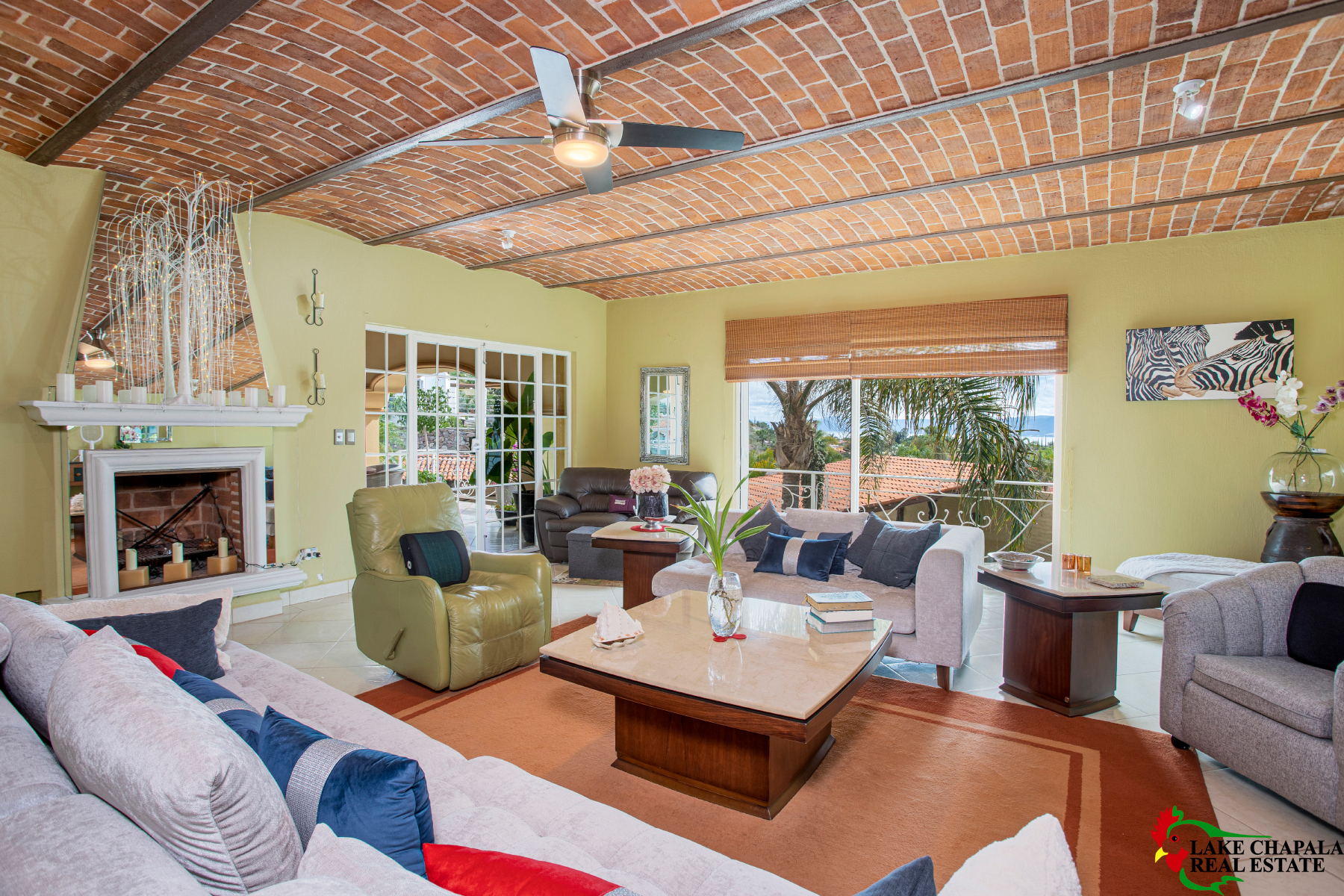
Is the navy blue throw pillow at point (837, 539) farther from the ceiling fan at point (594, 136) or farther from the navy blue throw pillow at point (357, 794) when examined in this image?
the navy blue throw pillow at point (357, 794)

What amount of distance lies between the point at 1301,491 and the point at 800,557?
302 centimetres

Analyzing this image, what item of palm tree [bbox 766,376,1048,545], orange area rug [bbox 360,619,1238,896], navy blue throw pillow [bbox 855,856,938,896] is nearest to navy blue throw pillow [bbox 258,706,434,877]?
navy blue throw pillow [bbox 855,856,938,896]

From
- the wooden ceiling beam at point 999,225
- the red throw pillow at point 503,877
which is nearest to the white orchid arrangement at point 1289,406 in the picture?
the wooden ceiling beam at point 999,225

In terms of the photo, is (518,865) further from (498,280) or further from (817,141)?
(498,280)

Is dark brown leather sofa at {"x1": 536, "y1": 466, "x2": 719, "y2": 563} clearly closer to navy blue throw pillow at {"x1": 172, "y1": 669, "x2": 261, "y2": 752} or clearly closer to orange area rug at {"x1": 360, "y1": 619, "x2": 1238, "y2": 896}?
orange area rug at {"x1": 360, "y1": 619, "x2": 1238, "y2": 896}

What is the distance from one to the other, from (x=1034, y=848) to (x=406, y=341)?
5.69 metres

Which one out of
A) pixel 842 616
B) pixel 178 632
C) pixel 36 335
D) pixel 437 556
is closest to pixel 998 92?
pixel 842 616

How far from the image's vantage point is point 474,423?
6.12 meters

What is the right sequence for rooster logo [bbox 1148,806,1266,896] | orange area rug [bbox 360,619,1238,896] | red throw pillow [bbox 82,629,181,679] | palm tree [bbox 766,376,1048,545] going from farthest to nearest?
1. palm tree [bbox 766,376,1048,545]
2. orange area rug [bbox 360,619,1238,896]
3. rooster logo [bbox 1148,806,1266,896]
4. red throw pillow [bbox 82,629,181,679]

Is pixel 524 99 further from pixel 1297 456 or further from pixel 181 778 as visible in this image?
pixel 1297 456

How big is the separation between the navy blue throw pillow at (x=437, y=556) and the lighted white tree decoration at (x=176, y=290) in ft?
6.18

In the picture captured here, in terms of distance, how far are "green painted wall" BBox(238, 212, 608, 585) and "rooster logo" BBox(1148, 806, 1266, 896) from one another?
5.07 meters

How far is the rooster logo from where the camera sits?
6.13 feet

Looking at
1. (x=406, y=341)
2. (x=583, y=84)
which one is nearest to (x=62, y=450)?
(x=406, y=341)
